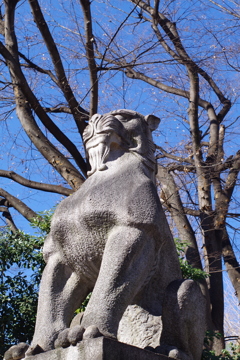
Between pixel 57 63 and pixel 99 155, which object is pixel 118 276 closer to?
pixel 99 155

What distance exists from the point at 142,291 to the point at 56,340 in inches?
27.8

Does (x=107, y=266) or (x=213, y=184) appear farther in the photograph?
(x=213, y=184)

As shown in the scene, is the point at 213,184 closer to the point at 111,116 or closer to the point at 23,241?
the point at 23,241

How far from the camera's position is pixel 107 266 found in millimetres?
3014

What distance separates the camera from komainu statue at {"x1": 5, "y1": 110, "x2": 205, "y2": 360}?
3008 mm

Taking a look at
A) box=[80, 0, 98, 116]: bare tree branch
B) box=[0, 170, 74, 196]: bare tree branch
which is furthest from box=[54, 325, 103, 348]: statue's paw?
box=[80, 0, 98, 116]: bare tree branch

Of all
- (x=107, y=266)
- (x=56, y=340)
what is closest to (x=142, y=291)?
(x=107, y=266)

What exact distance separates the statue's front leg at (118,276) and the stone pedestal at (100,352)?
13 centimetres

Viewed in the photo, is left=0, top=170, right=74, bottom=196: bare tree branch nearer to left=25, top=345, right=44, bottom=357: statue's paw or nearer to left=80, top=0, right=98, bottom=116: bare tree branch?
left=80, top=0, right=98, bottom=116: bare tree branch

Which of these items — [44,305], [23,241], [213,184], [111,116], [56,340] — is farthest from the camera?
[213,184]

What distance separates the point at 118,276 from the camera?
2975 millimetres

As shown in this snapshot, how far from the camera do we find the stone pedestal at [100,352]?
8.62 feet

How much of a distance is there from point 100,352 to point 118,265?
54cm

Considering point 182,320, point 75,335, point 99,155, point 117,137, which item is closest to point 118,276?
point 75,335
